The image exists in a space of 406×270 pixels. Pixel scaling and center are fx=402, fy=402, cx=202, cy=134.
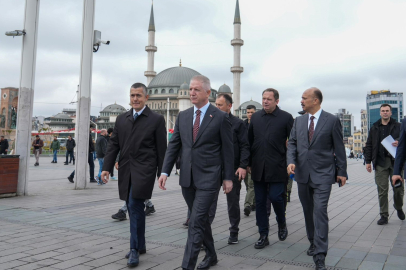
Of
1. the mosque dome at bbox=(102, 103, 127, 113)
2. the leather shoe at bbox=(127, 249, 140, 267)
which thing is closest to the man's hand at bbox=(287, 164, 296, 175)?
the leather shoe at bbox=(127, 249, 140, 267)

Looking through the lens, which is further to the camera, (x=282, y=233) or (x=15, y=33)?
(x=15, y=33)

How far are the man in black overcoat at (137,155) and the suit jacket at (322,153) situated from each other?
154cm

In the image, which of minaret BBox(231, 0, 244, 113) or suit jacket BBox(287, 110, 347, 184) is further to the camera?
minaret BBox(231, 0, 244, 113)

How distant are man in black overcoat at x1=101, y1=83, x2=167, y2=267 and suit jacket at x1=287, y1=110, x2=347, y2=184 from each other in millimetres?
1539

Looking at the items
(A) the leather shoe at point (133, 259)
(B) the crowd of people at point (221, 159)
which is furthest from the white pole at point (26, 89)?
(A) the leather shoe at point (133, 259)

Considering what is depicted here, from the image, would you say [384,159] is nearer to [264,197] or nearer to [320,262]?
[264,197]

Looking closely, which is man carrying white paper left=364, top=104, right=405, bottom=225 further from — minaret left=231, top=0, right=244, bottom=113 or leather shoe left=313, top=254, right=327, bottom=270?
minaret left=231, top=0, right=244, bottom=113

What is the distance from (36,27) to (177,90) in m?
93.0

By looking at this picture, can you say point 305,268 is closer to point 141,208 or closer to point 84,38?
point 141,208

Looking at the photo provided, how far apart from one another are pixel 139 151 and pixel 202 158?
853mm

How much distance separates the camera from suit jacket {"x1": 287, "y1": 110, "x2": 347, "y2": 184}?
14.0 feet

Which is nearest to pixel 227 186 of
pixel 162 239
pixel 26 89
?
pixel 162 239

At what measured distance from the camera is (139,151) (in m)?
4.34

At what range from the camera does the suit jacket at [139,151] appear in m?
4.27
